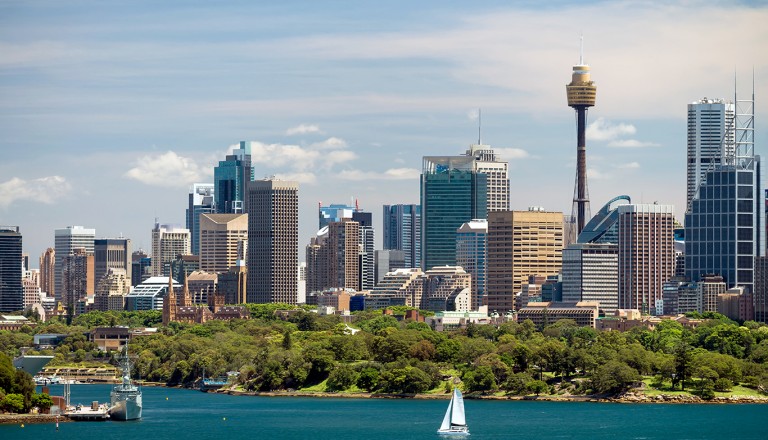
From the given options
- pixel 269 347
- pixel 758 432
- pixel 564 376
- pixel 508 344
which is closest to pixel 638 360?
pixel 564 376

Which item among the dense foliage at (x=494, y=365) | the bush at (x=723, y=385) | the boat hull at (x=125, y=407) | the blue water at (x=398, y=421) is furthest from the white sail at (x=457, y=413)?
the bush at (x=723, y=385)

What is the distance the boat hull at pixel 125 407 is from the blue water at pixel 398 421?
3.46 feet

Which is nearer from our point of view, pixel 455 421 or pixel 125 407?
A: pixel 455 421

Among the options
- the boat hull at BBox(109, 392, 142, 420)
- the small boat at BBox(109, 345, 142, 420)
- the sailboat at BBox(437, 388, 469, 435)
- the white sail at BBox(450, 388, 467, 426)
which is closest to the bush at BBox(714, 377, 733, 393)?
the sailboat at BBox(437, 388, 469, 435)

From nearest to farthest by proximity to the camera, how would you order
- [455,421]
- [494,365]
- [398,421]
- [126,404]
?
1. [455,421]
2. [126,404]
3. [398,421]
4. [494,365]

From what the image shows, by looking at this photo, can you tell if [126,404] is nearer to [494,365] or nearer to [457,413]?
[457,413]

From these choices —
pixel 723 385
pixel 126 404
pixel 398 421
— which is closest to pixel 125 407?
pixel 126 404

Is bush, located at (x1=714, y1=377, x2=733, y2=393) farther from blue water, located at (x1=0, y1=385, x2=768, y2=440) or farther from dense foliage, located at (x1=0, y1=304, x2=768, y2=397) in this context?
blue water, located at (x1=0, y1=385, x2=768, y2=440)

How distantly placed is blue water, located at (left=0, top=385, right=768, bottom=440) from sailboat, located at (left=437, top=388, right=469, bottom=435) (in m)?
1.10

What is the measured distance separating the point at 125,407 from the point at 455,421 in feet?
90.4

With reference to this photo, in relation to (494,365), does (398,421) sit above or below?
below

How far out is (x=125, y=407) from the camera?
446 feet

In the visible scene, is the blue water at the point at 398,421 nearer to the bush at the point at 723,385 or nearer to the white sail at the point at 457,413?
the white sail at the point at 457,413

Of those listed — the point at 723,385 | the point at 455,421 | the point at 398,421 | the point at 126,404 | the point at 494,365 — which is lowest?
the point at 398,421
